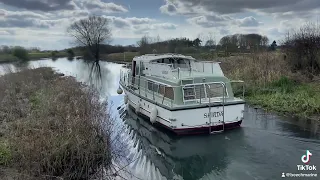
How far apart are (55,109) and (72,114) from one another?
1557 mm

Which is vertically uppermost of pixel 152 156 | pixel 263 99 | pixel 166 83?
pixel 166 83

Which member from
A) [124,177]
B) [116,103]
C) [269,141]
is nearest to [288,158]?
[269,141]

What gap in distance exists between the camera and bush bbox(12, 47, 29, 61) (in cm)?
2490

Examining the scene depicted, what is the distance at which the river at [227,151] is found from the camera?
27.3 ft

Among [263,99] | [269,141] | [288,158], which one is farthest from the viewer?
[263,99]

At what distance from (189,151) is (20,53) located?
21434 mm

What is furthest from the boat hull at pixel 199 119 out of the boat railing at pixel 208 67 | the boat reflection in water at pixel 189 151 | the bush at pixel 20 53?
the bush at pixel 20 53

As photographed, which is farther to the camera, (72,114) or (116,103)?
(116,103)

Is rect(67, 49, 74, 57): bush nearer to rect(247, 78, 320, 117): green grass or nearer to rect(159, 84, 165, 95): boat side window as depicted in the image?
rect(247, 78, 320, 117): green grass

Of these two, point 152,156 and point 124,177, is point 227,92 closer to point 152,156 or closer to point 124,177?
point 152,156

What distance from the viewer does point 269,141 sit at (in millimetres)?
10164

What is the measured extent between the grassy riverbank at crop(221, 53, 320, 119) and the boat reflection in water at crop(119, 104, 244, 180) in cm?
428

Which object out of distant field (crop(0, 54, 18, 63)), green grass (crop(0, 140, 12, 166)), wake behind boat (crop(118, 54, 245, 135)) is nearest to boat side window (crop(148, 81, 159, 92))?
wake behind boat (crop(118, 54, 245, 135))

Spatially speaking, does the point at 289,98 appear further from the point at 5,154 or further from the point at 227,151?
the point at 5,154
